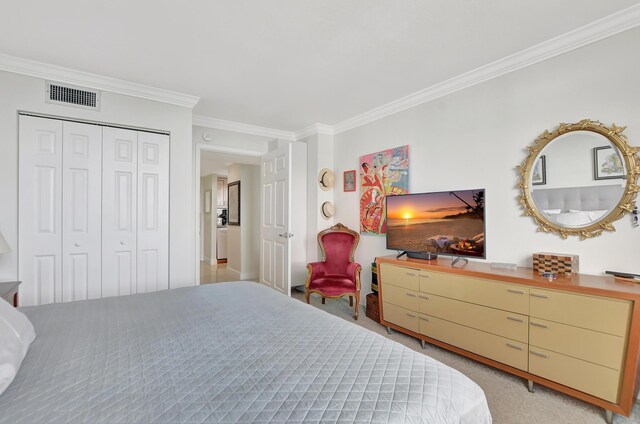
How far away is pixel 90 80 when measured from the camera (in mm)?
2797

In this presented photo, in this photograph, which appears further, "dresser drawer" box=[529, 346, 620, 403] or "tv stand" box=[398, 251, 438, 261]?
"tv stand" box=[398, 251, 438, 261]

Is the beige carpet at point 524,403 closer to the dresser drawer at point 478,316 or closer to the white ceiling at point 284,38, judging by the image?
the dresser drawer at point 478,316

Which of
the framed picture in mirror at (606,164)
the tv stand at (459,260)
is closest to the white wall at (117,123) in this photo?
the tv stand at (459,260)

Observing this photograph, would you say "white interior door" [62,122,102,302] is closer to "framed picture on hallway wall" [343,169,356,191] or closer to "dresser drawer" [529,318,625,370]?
"framed picture on hallway wall" [343,169,356,191]

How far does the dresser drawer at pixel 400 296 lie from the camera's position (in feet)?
9.20

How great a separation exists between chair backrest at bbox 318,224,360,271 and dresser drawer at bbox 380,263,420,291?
0.83m

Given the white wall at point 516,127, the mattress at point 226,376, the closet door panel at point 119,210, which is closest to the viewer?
the mattress at point 226,376

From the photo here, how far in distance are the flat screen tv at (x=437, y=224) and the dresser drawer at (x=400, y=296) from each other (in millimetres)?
382

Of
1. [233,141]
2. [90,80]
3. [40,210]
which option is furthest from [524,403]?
[90,80]

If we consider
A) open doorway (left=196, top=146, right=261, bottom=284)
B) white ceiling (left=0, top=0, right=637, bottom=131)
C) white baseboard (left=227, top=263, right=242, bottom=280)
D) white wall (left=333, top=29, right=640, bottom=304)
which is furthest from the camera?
white baseboard (left=227, top=263, right=242, bottom=280)

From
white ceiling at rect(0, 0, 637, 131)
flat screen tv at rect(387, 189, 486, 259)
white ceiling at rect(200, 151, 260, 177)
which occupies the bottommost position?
flat screen tv at rect(387, 189, 486, 259)

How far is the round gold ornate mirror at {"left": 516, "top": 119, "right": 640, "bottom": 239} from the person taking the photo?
1993 millimetres

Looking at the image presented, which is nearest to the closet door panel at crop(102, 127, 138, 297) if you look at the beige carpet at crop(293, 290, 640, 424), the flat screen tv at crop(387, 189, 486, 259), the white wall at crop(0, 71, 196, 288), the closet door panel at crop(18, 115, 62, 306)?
the white wall at crop(0, 71, 196, 288)

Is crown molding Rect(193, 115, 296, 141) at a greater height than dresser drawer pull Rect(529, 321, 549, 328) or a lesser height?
greater
